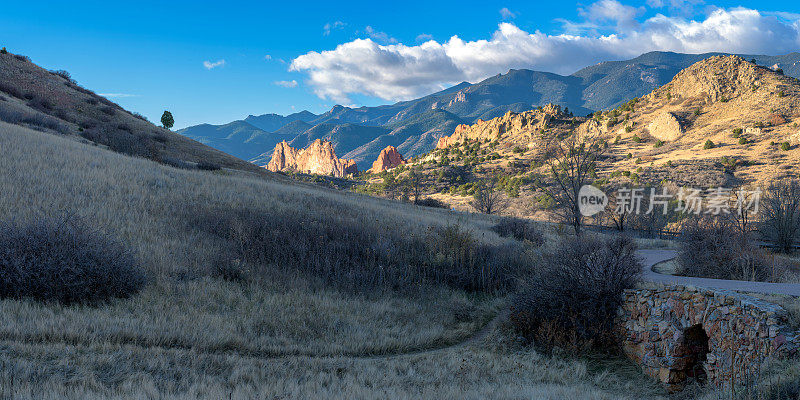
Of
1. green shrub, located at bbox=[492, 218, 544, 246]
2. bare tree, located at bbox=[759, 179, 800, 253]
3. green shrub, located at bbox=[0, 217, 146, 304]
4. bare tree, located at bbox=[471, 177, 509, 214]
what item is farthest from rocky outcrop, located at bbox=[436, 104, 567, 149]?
green shrub, located at bbox=[0, 217, 146, 304]

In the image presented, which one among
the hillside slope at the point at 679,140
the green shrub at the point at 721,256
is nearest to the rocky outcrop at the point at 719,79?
the hillside slope at the point at 679,140

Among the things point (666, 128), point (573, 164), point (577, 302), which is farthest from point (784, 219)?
point (666, 128)

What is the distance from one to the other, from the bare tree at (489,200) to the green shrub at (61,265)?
43.4 m

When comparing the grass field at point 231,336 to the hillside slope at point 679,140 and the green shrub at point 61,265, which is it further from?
the hillside slope at point 679,140

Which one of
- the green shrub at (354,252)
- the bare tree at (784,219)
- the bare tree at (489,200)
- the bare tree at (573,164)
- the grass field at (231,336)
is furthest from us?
the bare tree at (489,200)

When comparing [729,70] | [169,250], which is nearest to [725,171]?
[729,70]

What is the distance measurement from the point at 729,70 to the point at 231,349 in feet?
307

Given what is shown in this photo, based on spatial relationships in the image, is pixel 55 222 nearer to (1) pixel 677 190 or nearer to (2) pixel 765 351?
(2) pixel 765 351

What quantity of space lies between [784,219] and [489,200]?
2794 cm

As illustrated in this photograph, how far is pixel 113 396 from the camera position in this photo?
4.22 metres

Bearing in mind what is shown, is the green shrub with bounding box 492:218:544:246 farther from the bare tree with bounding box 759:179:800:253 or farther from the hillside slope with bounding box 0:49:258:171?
the hillside slope with bounding box 0:49:258:171

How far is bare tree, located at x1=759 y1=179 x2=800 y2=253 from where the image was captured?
25.6 metres

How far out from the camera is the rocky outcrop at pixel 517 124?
305 ft

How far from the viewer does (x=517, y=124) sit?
326 ft
